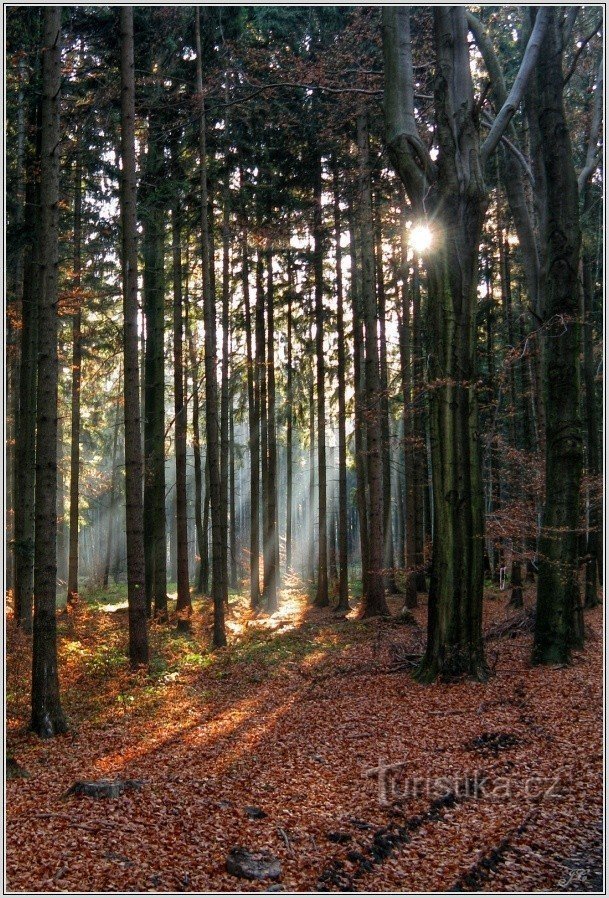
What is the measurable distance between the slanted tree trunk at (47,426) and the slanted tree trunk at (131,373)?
2.54 metres

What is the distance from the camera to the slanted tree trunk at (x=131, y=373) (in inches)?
384

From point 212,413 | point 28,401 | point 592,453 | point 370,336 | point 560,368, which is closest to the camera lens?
point 560,368

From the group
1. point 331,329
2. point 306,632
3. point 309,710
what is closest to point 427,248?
point 309,710

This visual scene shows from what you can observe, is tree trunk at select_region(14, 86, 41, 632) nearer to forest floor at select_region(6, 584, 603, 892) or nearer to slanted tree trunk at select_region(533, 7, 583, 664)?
forest floor at select_region(6, 584, 603, 892)

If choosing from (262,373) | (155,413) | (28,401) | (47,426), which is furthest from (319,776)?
(262,373)

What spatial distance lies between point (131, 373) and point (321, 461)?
813 cm

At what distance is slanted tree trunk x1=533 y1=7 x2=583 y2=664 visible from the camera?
9172mm

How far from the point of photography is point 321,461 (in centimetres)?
1720

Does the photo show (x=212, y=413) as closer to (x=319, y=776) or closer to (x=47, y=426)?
(x=47, y=426)

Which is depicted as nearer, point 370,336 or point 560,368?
point 560,368

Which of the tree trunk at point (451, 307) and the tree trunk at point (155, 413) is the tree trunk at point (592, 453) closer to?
the tree trunk at point (451, 307)

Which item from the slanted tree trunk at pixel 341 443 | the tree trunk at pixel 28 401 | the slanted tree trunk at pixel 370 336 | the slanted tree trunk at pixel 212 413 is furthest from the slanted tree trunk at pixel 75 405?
the slanted tree trunk at pixel 370 336

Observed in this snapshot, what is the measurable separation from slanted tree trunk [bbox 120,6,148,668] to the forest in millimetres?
50

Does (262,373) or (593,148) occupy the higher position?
(593,148)
